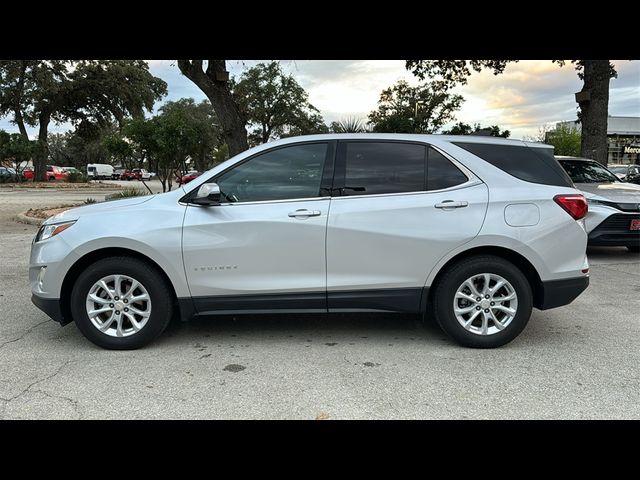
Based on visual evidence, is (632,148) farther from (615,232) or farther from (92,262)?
(92,262)

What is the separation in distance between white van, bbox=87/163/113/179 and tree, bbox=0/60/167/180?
1667 centimetres

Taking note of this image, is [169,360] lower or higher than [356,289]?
lower

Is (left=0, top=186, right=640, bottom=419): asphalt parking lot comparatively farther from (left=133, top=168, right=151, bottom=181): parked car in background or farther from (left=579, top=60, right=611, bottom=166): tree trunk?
(left=133, top=168, right=151, bottom=181): parked car in background

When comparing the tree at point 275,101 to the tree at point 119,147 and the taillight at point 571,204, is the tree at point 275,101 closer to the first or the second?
the tree at point 119,147

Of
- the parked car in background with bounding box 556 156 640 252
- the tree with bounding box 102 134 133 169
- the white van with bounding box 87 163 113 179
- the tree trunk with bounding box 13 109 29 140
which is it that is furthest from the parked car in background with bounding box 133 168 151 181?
the parked car in background with bounding box 556 156 640 252

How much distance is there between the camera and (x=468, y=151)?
4195 mm

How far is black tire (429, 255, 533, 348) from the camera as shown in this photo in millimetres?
3992

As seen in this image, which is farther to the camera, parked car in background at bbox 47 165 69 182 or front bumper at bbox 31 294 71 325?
parked car in background at bbox 47 165 69 182

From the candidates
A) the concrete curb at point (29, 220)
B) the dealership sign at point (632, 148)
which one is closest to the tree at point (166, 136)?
the concrete curb at point (29, 220)

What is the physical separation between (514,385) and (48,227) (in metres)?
4.01

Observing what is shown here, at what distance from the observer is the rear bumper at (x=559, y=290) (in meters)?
4.06
